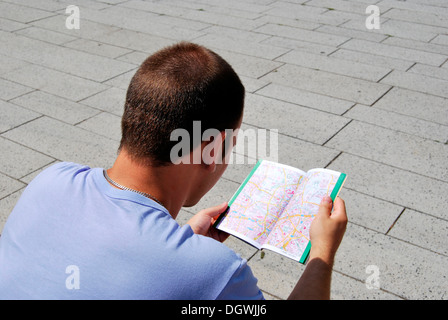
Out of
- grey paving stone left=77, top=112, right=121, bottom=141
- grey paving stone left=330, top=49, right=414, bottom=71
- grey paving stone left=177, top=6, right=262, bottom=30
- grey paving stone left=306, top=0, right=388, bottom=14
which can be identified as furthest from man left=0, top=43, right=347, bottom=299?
grey paving stone left=306, top=0, right=388, bottom=14

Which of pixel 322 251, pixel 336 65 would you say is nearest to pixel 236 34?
pixel 336 65

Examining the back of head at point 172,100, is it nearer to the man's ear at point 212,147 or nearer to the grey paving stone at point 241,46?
the man's ear at point 212,147

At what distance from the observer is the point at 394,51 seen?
21.3 ft

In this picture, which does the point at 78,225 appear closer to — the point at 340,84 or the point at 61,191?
the point at 61,191

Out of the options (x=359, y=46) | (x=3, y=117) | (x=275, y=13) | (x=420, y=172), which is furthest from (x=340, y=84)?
(x=3, y=117)

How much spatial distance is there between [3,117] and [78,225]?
12.9 feet

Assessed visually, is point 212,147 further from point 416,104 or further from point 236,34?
point 236,34

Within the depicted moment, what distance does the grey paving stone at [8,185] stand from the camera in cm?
389

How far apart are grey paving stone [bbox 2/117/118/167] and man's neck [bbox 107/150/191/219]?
2.63 meters

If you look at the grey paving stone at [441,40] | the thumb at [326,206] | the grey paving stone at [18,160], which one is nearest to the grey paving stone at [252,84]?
the grey paving stone at [18,160]

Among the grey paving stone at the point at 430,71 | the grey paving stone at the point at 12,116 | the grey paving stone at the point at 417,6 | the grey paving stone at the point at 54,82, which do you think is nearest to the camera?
the grey paving stone at the point at 12,116

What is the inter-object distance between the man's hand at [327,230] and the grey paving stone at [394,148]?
7.72ft

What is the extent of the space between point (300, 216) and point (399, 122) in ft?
9.97

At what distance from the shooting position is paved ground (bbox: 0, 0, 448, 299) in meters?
3.38
